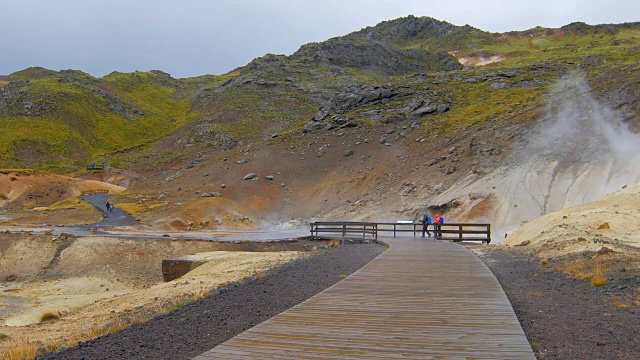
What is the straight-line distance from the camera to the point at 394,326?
6.40 meters

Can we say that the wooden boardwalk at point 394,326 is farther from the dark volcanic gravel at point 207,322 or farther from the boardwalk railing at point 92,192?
the boardwalk railing at point 92,192

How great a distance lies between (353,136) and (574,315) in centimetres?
5097

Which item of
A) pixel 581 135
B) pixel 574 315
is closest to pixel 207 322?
pixel 574 315

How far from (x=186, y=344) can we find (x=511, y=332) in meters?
4.57

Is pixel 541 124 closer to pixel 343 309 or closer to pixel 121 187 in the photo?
pixel 343 309

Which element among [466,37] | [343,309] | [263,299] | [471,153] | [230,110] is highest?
[466,37]

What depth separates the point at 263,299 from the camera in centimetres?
1030

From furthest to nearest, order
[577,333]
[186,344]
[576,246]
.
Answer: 1. [576,246]
2. [186,344]
3. [577,333]

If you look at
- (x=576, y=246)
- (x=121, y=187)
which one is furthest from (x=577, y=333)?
(x=121, y=187)

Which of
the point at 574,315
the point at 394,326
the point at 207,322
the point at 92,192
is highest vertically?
the point at 394,326

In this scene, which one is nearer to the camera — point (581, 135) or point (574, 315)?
point (574, 315)

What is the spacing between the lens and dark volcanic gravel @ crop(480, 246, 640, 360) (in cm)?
603

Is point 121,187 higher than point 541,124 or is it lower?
lower

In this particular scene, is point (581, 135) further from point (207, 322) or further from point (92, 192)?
point (92, 192)
